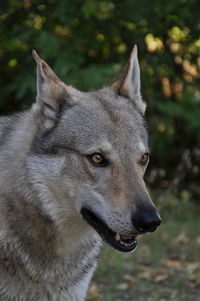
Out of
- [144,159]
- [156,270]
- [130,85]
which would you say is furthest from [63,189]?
[156,270]

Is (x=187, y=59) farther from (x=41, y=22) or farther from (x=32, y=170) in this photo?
(x=32, y=170)

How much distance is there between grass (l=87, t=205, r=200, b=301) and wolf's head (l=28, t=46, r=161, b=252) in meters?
1.97

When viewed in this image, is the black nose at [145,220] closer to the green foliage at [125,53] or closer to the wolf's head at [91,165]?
the wolf's head at [91,165]

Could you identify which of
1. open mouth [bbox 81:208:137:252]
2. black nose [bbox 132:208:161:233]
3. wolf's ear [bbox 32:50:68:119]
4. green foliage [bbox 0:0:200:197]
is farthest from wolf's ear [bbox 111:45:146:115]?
green foliage [bbox 0:0:200:197]

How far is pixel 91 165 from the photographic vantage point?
4.27 meters

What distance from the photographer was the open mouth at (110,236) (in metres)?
4.26

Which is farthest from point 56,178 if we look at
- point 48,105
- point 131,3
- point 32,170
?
point 131,3

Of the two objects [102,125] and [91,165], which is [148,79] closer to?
[102,125]

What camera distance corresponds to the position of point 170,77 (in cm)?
969

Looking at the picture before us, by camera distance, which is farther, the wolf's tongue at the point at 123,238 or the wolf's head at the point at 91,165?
the wolf's tongue at the point at 123,238

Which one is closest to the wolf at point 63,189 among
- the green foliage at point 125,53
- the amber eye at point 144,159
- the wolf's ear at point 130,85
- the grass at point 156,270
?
the amber eye at point 144,159

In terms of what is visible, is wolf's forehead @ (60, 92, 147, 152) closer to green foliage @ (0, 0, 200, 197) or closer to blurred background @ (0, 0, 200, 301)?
blurred background @ (0, 0, 200, 301)

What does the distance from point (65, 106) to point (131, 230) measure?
1.07 m

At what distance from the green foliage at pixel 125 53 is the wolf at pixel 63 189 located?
117 inches
